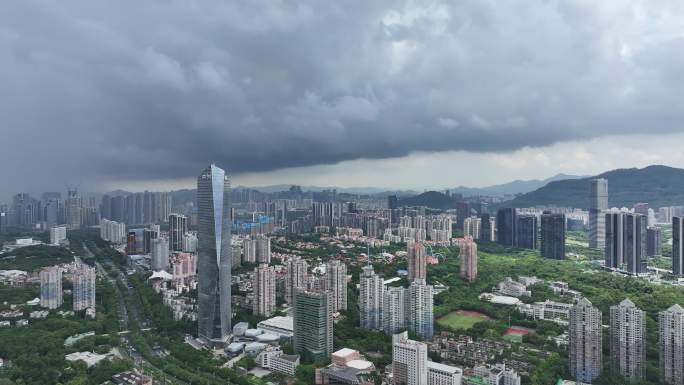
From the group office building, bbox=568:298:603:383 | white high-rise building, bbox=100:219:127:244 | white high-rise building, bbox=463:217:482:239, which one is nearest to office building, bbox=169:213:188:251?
white high-rise building, bbox=100:219:127:244

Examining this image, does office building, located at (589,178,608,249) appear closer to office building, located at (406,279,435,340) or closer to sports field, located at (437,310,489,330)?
sports field, located at (437,310,489,330)

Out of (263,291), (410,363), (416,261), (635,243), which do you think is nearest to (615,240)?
(635,243)

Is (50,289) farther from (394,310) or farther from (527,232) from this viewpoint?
(527,232)

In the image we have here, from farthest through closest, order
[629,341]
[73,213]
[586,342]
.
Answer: [73,213] < [586,342] < [629,341]

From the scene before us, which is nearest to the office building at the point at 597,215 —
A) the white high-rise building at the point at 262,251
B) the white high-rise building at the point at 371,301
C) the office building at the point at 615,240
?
the office building at the point at 615,240

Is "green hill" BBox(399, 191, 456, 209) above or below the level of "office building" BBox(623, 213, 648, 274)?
above

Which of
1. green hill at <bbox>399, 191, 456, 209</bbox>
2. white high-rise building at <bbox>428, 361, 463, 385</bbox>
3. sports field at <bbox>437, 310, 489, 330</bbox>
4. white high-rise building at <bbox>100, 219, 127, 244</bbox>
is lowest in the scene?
sports field at <bbox>437, 310, 489, 330</bbox>
